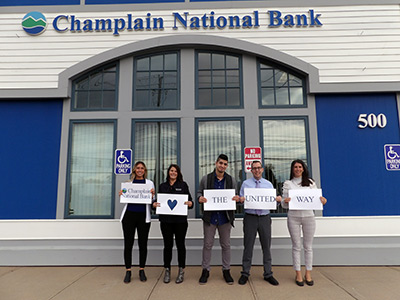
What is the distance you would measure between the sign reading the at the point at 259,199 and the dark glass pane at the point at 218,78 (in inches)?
107

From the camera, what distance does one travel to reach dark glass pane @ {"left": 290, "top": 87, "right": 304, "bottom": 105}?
244 inches

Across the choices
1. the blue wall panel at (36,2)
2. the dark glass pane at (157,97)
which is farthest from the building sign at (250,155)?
the blue wall panel at (36,2)

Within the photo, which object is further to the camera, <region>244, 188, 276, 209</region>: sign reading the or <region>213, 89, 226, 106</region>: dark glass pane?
<region>213, 89, 226, 106</region>: dark glass pane

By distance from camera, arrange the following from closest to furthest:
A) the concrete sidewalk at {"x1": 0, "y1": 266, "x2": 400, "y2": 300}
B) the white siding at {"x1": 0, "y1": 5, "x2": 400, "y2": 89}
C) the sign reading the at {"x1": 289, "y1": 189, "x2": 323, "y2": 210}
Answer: the concrete sidewalk at {"x1": 0, "y1": 266, "x2": 400, "y2": 300} → the sign reading the at {"x1": 289, "y1": 189, "x2": 323, "y2": 210} → the white siding at {"x1": 0, "y1": 5, "x2": 400, "y2": 89}

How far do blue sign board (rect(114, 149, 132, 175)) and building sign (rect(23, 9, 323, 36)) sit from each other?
268cm

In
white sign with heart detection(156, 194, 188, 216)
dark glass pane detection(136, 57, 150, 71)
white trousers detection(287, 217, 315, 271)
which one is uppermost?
dark glass pane detection(136, 57, 150, 71)

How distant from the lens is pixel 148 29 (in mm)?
6305

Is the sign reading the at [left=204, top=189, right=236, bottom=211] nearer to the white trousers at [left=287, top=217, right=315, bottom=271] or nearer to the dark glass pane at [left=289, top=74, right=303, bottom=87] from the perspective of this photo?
the white trousers at [left=287, top=217, right=315, bottom=271]

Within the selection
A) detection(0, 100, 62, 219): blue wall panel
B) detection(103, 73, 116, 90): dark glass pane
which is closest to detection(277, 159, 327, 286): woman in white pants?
detection(103, 73, 116, 90): dark glass pane

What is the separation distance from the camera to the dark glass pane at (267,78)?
247 inches

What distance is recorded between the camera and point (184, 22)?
6297 mm

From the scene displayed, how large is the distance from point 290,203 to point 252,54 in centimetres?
344

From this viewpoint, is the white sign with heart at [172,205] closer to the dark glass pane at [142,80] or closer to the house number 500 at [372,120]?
the dark glass pane at [142,80]

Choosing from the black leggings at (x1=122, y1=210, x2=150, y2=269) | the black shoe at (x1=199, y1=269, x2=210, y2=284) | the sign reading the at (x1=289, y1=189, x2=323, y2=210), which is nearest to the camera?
the sign reading the at (x1=289, y1=189, x2=323, y2=210)
